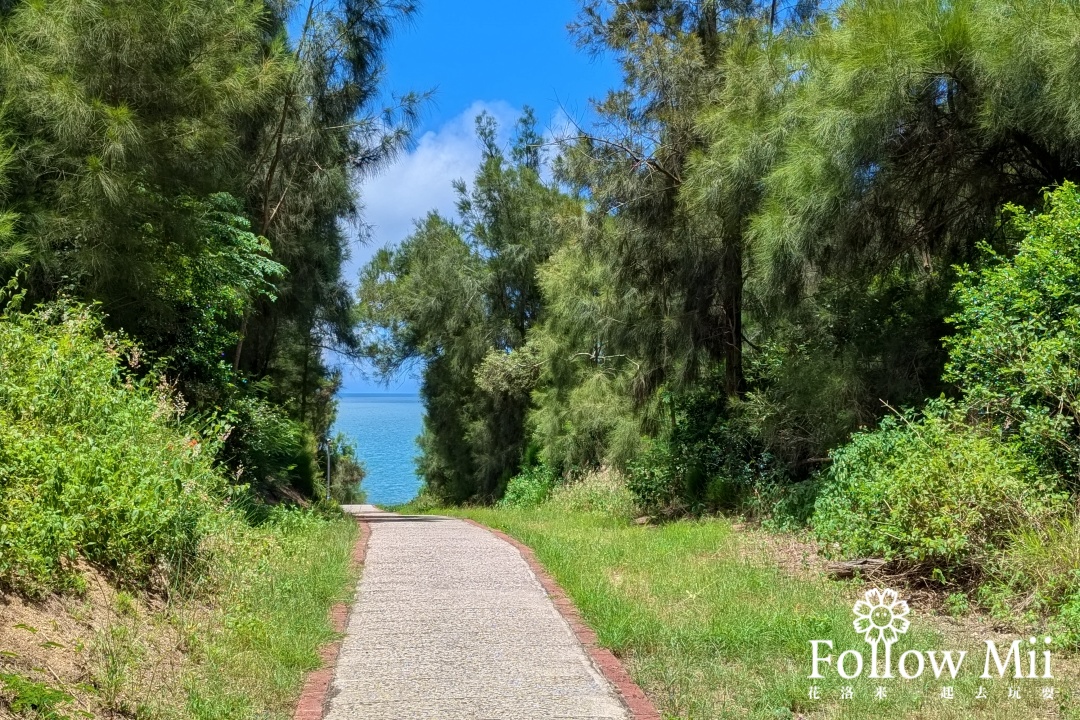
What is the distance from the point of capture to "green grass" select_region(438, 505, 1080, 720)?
15.9 ft

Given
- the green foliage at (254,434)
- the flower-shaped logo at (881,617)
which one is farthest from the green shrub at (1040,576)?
the green foliage at (254,434)

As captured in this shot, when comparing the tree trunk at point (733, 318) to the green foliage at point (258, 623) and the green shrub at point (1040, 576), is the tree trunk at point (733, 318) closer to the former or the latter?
the green foliage at point (258, 623)

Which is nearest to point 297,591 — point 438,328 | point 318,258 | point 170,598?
point 170,598

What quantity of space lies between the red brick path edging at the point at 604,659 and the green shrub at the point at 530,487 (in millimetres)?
16874

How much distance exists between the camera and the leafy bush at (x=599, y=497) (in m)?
17.7

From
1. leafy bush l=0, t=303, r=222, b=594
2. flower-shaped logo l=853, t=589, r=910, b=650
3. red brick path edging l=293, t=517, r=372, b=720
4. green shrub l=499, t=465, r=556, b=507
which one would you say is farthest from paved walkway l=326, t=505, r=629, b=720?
green shrub l=499, t=465, r=556, b=507

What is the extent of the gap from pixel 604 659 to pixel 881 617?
231cm

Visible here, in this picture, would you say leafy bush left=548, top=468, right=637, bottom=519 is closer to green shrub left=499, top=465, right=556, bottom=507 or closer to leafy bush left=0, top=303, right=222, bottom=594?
green shrub left=499, top=465, right=556, bottom=507

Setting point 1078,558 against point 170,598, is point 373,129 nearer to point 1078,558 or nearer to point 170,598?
point 170,598

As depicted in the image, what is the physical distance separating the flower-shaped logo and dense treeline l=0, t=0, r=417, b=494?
20.4 feet

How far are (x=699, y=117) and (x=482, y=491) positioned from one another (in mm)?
24250

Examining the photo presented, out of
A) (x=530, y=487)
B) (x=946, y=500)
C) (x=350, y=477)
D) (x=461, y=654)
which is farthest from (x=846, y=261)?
(x=350, y=477)

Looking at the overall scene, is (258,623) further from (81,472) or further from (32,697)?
(32,697)

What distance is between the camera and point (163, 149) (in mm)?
11555
